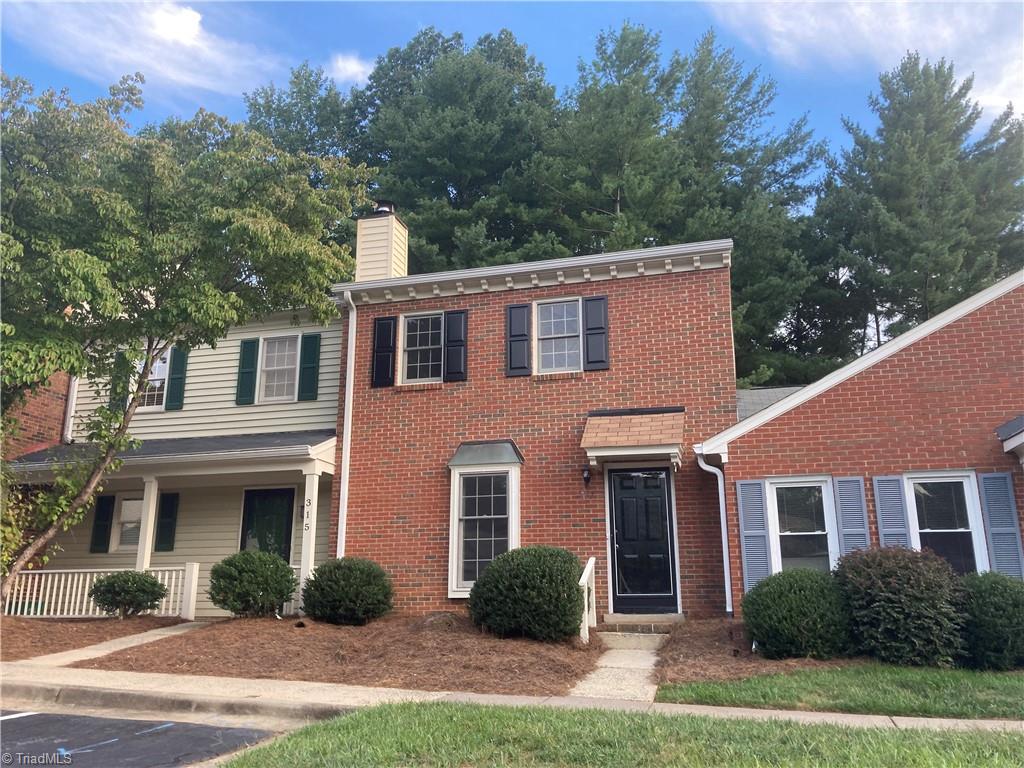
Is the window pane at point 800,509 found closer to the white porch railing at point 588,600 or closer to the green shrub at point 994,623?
the green shrub at point 994,623

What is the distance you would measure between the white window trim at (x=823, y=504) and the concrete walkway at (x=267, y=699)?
13.2 feet

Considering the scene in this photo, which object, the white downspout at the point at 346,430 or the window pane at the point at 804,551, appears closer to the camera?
the window pane at the point at 804,551

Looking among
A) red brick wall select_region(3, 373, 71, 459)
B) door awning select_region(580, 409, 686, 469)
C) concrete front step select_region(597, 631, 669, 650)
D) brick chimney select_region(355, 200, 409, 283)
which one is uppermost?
brick chimney select_region(355, 200, 409, 283)

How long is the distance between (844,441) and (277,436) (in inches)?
375

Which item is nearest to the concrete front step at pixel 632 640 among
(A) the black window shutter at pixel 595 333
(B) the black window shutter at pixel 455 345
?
(A) the black window shutter at pixel 595 333

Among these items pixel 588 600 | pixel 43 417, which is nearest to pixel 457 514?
pixel 588 600

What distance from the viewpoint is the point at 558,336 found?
513 inches

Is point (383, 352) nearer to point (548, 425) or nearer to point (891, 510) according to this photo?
point (548, 425)

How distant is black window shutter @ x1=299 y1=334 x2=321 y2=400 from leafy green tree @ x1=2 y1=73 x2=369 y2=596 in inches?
82.7

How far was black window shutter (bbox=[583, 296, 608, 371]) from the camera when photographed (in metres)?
12.6

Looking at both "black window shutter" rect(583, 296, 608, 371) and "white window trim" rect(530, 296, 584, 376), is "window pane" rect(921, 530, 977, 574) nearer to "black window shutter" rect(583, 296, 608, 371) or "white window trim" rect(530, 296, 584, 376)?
"black window shutter" rect(583, 296, 608, 371)

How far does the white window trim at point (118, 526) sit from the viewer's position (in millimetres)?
15258

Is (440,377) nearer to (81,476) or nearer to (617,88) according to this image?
(81,476)

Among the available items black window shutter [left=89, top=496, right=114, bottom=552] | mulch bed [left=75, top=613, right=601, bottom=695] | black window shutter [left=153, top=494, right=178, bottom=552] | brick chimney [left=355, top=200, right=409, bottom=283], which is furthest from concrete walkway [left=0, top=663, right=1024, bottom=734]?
brick chimney [left=355, top=200, right=409, bottom=283]
